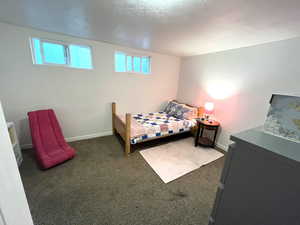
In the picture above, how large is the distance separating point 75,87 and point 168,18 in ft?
7.26

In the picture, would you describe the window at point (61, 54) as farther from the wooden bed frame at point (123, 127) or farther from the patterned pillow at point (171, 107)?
the patterned pillow at point (171, 107)

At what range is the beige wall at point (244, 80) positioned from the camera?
1.86 m

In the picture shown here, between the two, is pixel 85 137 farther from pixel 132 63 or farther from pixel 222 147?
pixel 222 147

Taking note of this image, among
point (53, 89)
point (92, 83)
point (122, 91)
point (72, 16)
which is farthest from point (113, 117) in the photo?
point (72, 16)

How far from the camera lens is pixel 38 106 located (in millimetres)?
2326

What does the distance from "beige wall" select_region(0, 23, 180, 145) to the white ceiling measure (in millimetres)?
494

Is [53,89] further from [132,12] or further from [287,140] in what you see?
[287,140]

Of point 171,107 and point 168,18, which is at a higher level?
point 168,18

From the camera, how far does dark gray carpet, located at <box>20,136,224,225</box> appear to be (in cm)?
133

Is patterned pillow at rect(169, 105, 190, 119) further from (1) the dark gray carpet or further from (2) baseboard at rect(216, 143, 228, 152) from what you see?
(1) the dark gray carpet

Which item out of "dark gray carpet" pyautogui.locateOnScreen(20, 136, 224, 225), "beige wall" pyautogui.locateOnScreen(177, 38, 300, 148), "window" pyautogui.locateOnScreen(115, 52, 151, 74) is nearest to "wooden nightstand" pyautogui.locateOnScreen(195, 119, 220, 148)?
"beige wall" pyautogui.locateOnScreen(177, 38, 300, 148)

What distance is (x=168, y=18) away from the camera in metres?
1.48

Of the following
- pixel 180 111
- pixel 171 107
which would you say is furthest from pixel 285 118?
pixel 171 107

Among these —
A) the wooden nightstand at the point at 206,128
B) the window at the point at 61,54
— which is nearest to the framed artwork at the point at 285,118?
the wooden nightstand at the point at 206,128
